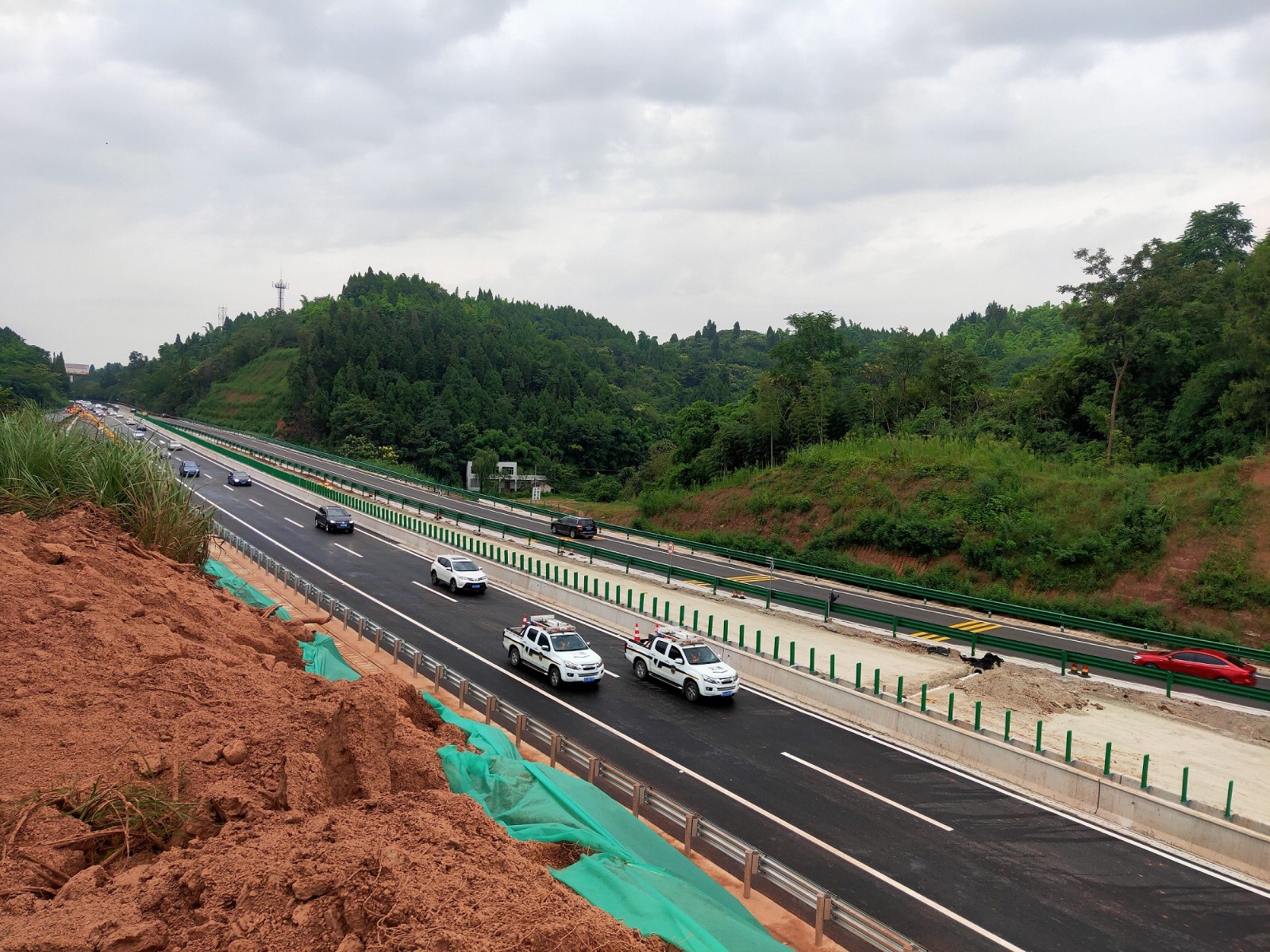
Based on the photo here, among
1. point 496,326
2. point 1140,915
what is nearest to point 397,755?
point 1140,915

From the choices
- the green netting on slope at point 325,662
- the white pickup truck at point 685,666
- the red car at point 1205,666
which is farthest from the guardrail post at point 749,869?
the red car at point 1205,666

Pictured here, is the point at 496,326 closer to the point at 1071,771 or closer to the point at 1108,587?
the point at 1108,587

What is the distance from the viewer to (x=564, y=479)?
9919cm

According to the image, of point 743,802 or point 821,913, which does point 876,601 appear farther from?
point 821,913

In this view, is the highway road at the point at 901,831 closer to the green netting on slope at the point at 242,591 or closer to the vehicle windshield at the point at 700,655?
the vehicle windshield at the point at 700,655

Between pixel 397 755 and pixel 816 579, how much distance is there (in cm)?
3154

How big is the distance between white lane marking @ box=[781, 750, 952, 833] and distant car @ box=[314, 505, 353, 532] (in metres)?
31.7

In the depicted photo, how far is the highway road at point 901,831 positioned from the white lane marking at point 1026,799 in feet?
0.15

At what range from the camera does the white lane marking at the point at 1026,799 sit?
11695mm

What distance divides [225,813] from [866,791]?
410 inches

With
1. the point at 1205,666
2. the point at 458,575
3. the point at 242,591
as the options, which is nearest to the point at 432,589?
the point at 458,575

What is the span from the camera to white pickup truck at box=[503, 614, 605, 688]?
62.5ft

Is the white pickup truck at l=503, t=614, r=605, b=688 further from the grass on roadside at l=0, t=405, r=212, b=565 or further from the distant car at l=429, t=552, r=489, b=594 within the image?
the grass on roadside at l=0, t=405, r=212, b=565

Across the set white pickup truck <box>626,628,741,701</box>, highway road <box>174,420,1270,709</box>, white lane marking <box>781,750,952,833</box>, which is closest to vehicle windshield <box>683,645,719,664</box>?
white pickup truck <box>626,628,741,701</box>
